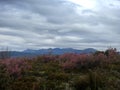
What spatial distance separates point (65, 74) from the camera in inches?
492

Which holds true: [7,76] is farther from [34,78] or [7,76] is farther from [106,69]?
[106,69]

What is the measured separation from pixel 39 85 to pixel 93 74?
75.2 inches

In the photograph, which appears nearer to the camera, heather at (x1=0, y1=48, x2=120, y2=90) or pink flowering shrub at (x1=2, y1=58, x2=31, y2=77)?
heather at (x1=0, y1=48, x2=120, y2=90)

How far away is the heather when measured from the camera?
1091cm

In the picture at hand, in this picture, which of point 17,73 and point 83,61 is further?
point 83,61

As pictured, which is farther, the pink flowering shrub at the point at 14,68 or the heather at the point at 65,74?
the pink flowering shrub at the point at 14,68

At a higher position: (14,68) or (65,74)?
(14,68)

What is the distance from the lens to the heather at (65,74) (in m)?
10.9

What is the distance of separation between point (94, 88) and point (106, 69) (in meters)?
2.83

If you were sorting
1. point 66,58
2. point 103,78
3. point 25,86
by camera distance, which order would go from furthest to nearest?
1. point 66,58
2. point 103,78
3. point 25,86

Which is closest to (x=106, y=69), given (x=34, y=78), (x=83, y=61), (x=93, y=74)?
→ (x=83, y=61)

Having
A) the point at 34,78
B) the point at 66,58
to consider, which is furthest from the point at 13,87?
the point at 66,58

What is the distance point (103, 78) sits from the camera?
11.6 m

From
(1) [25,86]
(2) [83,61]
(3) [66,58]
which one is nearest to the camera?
(1) [25,86]
